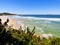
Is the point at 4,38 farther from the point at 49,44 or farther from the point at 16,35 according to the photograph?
the point at 49,44

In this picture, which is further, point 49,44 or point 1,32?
point 49,44

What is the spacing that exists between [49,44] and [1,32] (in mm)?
A: 1740

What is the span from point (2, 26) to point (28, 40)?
3.04 ft

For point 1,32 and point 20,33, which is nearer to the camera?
point 1,32

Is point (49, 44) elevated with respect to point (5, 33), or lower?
lower

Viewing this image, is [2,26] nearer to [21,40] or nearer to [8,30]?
[8,30]

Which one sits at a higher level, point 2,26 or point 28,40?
point 2,26

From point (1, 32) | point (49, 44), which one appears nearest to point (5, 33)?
point (1, 32)

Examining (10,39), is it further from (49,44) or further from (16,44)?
(49,44)

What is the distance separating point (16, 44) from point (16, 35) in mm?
279

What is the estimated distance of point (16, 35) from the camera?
6.64 metres

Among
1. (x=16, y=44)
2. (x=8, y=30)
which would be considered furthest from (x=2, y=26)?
(x=16, y=44)

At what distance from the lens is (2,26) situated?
6.69m

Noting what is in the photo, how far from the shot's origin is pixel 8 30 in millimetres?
6801
